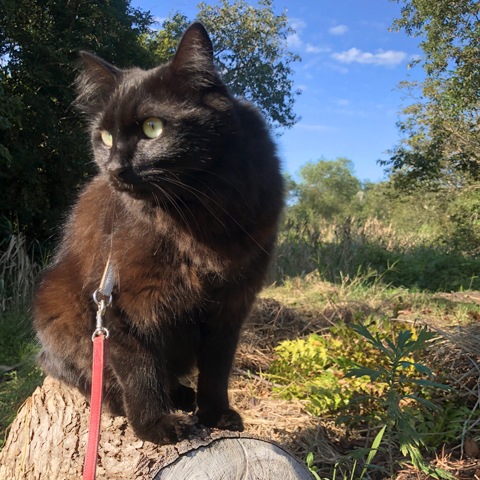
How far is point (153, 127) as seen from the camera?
1443 millimetres

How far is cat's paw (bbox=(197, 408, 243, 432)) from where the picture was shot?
1.65m

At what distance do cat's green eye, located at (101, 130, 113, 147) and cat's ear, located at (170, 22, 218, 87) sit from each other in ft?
1.24

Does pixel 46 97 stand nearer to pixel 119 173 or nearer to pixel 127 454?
pixel 119 173

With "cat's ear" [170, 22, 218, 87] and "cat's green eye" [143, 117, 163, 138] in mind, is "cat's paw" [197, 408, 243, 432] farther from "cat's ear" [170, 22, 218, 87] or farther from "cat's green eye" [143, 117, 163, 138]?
"cat's ear" [170, 22, 218, 87]

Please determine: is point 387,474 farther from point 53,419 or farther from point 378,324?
point 53,419

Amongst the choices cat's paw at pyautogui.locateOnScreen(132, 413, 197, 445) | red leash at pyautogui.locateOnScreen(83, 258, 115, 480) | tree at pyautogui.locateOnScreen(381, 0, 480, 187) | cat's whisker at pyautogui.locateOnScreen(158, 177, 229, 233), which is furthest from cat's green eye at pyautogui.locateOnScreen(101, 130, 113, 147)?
tree at pyautogui.locateOnScreen(381, 0, 480, 187)

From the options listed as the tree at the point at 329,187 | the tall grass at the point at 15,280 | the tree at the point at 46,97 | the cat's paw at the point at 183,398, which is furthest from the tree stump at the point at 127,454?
the tree at the point at 329,187

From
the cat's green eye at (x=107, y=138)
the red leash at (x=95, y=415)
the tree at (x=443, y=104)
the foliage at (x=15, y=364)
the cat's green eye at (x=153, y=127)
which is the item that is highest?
the tree at (x=443, y=104)

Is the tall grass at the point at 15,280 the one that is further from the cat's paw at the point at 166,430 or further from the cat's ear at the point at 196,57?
the cat's ear at the point at 196,57

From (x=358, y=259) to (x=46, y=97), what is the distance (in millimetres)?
5344

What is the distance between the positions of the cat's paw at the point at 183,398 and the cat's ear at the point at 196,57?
141 cm

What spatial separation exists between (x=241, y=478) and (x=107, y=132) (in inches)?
54.3

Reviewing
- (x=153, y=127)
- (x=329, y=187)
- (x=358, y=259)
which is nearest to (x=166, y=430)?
(x=153, y=127)

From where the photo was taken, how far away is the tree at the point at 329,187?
105 feet
